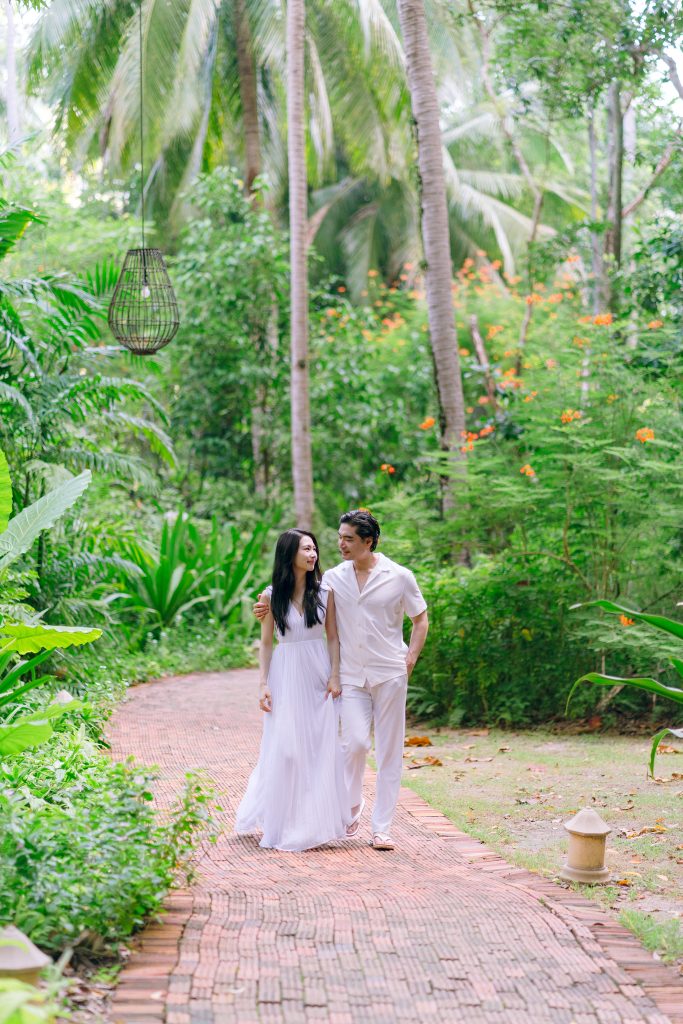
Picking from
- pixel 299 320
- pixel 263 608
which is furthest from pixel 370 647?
pixel 299 320

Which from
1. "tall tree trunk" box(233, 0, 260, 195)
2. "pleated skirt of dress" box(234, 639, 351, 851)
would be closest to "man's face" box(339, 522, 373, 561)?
"pleated skirt of dress" box(234, 639, 351, 851)

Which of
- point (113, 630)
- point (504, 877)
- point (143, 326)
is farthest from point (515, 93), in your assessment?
point (504, 877)

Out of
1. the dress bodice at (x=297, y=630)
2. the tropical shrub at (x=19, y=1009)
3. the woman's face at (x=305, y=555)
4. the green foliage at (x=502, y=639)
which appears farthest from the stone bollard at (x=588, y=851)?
the green foliage at (x=502, y=639)

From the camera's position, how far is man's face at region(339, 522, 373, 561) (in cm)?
600

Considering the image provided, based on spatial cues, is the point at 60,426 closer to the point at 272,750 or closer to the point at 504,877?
the point at 272,750

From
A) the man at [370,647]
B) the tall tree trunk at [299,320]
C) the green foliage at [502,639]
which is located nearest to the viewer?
the man at [370,647]

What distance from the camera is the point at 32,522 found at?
22.2 ft

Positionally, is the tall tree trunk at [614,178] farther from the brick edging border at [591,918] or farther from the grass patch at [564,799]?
the brick edging border at [591,918]

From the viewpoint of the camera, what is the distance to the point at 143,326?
1090cm

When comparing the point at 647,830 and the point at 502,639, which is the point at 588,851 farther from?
the point at 502,639

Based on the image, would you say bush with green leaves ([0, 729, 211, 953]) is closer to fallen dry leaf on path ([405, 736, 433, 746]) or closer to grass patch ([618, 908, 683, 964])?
grass patch ([618, 908, 683, 964])

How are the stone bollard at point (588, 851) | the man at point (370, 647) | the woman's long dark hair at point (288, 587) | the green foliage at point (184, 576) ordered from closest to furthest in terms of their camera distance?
the stone bollard at point (588, 851) → the man at point (370, 647) → the woman's long dark hair at point (288, 587) → the green foliage at point (184, 576)

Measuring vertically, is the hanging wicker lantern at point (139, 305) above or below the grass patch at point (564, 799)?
above

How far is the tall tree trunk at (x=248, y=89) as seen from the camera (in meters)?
16.3
